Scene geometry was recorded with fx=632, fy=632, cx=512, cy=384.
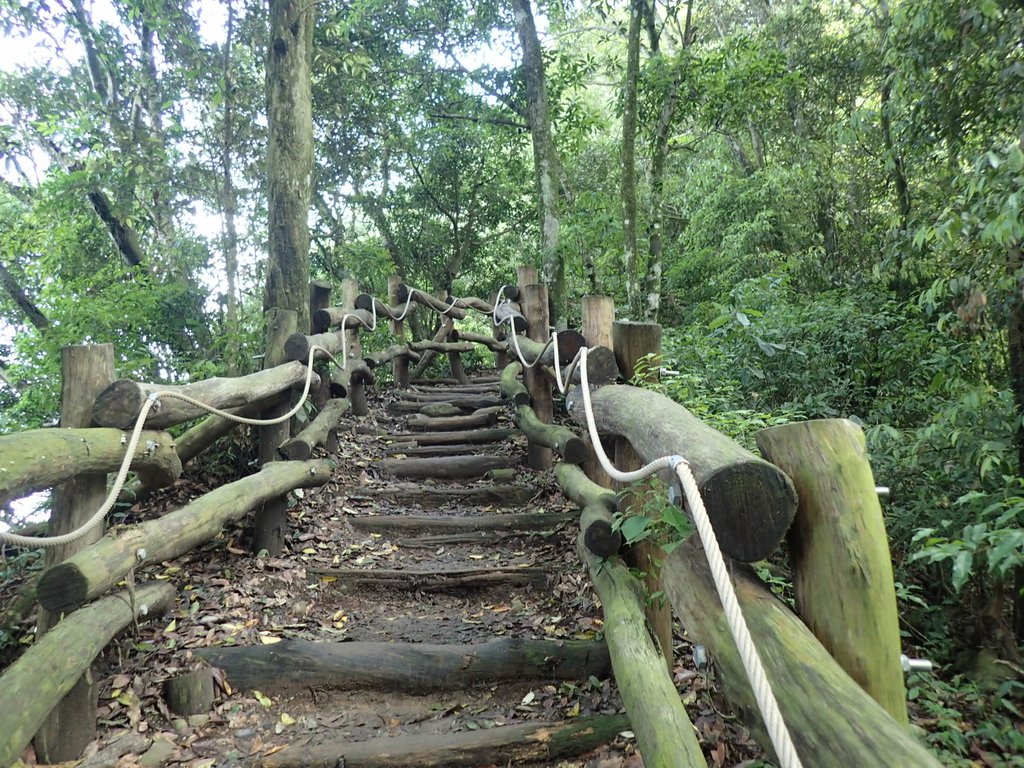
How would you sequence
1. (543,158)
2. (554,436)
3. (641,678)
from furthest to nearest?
1. (543,158)
2. (554,436)
3. (641,678)

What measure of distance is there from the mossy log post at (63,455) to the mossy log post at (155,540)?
0.92 ft

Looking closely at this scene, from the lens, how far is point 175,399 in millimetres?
3021

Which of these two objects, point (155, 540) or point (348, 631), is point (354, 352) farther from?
point (155, 540)

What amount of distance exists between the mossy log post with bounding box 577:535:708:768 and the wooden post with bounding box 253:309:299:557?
222 centimetres

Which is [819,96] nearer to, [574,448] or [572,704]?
[574,448]

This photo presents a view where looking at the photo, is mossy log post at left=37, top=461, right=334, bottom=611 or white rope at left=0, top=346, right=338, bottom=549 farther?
mossy log post at left=37, top=461, right=334, bottom=611

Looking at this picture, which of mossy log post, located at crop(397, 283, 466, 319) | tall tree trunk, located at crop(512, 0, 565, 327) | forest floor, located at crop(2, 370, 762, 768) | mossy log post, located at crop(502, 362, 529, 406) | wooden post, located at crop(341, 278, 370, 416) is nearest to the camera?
forest floor, located at crop(2, 370, 762, 768)

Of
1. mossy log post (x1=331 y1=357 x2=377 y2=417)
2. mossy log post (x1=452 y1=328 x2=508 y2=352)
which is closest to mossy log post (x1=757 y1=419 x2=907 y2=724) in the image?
mossy log post (x1=331 y1=357 x2=377 y2=417)

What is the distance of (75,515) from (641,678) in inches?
91.1

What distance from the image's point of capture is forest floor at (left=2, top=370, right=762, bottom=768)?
259 centimetres

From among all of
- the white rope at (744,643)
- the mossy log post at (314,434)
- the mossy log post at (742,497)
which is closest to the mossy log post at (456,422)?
the mossy log post at (314,434)

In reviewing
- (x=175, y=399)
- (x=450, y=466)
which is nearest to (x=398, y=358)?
(x=450, y=466)

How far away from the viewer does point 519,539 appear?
178 inches

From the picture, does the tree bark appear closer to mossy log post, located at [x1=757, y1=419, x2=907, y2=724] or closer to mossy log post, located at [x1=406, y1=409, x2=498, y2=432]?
mossy log post, located at [x1=406, y1=409, x2=498, y2=432]
